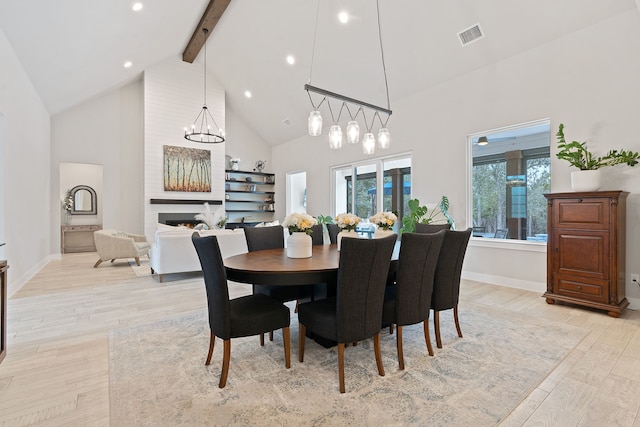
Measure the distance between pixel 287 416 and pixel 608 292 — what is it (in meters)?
3.59

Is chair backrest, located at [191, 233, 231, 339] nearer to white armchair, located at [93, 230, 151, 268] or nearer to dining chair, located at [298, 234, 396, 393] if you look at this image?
dining chair, located at [298, 234, 396, 393]

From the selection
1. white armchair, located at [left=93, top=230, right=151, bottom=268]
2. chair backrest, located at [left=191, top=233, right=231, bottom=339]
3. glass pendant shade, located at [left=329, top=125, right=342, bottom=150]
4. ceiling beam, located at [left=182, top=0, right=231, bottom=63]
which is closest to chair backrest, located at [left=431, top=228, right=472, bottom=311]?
glass pendant shade, located at [left=329, top=125, right=342, bottom=150]

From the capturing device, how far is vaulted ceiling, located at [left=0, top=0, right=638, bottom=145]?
12.7 ft

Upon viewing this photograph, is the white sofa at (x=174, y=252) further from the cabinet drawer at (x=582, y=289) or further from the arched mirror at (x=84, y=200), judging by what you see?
the cabinet drawer at (x=582, y=289)

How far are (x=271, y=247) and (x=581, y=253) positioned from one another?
341 cm

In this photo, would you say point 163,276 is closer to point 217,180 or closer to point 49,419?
point 49,419

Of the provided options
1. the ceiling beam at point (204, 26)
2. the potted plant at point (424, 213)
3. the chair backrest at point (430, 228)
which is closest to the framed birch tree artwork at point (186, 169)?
the ceiling beam at point (204, 26)

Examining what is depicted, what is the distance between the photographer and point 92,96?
7.39m

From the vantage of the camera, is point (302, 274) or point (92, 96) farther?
point (92, 96)

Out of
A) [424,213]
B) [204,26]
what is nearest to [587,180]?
[424,213]

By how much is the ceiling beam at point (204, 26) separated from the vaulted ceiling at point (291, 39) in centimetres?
12

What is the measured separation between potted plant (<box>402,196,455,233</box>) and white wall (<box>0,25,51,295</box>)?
5.40m

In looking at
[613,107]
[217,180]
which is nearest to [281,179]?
[217,180]

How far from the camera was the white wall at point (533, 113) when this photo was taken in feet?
11.7
